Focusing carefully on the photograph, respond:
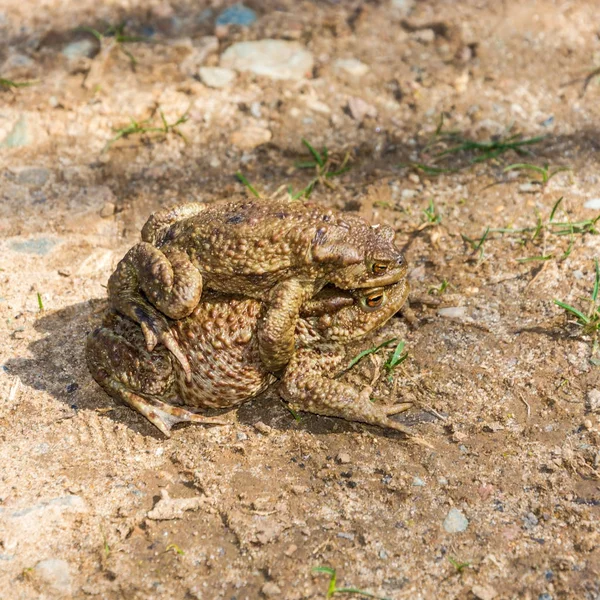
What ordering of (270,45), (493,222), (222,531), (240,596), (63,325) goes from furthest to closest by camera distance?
(270,45) → (493,222) → (63,325) → (222,531) → (240,596)

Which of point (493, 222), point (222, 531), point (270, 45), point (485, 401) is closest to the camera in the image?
point (222, 531)

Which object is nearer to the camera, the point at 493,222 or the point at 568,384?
the point at 568,384

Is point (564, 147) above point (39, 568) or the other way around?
above

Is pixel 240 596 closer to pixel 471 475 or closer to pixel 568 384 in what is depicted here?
pixel 471 475

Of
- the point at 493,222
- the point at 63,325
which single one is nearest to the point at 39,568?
the point at 63,325

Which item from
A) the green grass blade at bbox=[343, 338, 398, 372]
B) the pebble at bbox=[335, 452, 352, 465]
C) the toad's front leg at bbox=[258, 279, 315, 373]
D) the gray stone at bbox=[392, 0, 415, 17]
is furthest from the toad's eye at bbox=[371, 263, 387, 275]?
the gray stone at bbox=[392, 0, 415, 17]

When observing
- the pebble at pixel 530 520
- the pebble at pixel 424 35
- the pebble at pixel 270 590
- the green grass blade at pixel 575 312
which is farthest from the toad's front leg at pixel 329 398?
the pebble at pixel 424 35

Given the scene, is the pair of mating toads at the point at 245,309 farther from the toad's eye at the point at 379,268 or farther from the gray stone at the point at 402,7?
the gray stone at the point at 402,7

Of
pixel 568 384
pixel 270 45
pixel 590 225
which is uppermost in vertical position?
pixel 270 45
